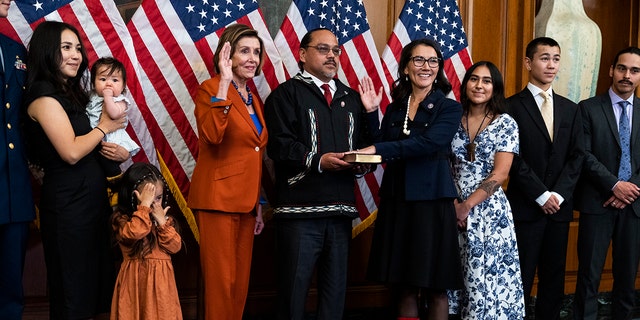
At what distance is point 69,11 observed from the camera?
3.97 m

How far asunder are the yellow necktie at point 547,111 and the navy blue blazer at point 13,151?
292 cm

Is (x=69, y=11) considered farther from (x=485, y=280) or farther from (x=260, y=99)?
(x=485, y=280)

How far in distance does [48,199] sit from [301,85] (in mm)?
1362

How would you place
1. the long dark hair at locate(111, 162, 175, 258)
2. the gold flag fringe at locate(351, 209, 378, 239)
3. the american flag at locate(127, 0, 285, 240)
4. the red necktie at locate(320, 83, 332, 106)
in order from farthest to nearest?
the gold flag fringe at locate(351, 209, 378, 239)
the american flag at locate(127, 0, 285, 240)
the red necktie at locate(320, 83, 332, 106)
the long dark hair at locate(111, 162, 175, 258)

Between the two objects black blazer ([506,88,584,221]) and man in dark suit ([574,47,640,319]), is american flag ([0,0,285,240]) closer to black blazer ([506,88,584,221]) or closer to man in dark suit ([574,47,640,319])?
black blazer ([506,88,584,221])

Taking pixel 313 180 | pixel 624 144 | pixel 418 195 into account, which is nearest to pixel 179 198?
pixel 313 180

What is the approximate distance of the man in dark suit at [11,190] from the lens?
326 cm

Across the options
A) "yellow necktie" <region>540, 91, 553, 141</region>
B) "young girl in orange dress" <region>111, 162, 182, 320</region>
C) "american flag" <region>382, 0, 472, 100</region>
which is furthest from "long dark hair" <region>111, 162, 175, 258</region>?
"yellow necktie" <region>540, 91, 553, 141</region>

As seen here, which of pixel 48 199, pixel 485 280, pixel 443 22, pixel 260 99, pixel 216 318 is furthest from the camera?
pixel 443 22

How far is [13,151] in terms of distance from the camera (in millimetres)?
3285

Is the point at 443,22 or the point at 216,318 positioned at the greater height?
the point at 443,22

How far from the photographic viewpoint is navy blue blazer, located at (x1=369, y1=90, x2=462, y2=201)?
380 centimetres

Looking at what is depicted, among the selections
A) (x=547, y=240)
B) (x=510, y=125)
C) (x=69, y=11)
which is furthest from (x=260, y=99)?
(x=547, y=240)

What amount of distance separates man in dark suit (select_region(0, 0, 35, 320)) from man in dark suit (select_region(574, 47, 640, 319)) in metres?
3.20
